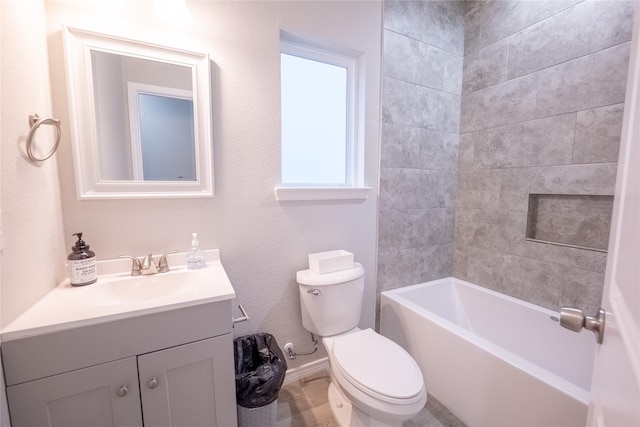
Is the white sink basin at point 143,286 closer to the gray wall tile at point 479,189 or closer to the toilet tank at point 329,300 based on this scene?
the toilet tank at point 329,300

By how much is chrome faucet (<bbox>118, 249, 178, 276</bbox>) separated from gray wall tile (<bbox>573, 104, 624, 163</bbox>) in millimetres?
2186

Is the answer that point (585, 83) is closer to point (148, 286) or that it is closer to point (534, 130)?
point (534, 130)

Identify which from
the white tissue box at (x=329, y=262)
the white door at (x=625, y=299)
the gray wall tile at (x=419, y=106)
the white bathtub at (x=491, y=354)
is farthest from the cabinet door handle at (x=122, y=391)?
the gray wall tile at (x=419, y=106)

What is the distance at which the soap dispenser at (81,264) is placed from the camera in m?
1.08

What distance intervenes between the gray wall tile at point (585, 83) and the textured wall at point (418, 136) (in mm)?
554

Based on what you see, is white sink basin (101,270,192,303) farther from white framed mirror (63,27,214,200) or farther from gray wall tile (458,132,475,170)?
gray wall tile (458,132,475,170)

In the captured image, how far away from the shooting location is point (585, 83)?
4.81ft

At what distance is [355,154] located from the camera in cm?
180

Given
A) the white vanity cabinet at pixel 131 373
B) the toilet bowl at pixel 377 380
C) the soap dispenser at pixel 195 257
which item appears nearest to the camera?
the white vanity cabinet at pixel 131 373

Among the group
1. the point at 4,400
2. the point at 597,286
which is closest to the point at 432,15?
the point at 597,286

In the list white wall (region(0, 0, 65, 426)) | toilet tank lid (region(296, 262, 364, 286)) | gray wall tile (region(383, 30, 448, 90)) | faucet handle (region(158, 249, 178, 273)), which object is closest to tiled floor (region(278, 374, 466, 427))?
toilet tank lid (region(296, 262, 364, 286))

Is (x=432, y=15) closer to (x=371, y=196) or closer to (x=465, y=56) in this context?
(x=465, y=56)

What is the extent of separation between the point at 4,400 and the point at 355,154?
5.78ft

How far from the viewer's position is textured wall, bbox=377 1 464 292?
5.94 feet
